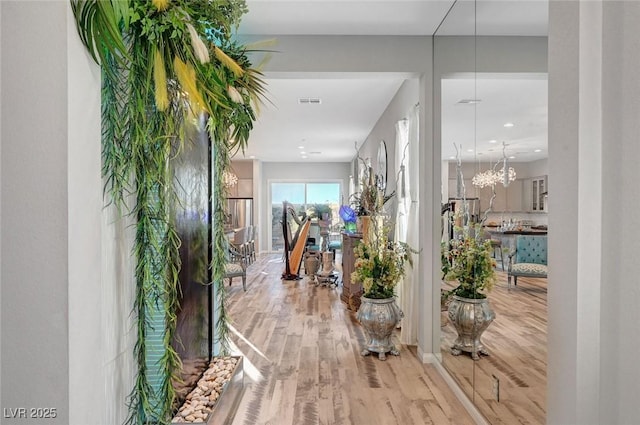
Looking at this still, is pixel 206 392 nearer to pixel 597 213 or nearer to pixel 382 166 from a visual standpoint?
pixel 597 213

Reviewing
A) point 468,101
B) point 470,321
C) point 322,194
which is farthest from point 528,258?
point 322,194

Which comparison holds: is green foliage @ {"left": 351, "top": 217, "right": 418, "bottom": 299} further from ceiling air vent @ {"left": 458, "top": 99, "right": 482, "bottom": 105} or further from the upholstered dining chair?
the upholstered dining chair

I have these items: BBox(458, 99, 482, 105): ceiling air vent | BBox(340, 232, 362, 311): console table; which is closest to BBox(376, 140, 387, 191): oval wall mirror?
BBox(340, 232, 362, 311): console table

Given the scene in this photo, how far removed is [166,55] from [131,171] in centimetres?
45

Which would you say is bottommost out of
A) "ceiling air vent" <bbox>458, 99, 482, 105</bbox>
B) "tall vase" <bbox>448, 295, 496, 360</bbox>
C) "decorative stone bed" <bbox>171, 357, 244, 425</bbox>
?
"decorative stone bed" <bbox>171, 357, 244, 425</bbox>

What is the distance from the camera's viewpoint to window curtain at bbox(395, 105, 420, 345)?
11.6ft

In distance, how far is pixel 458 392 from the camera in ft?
8.45

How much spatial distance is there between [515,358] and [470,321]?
633 mm

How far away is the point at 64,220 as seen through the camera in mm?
1069

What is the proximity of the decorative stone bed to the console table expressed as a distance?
90.4 inches

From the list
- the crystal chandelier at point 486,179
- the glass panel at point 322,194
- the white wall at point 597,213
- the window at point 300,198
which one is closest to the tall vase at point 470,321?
the crystal chandelier at point 486,179

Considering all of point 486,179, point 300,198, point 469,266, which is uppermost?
point 300,198

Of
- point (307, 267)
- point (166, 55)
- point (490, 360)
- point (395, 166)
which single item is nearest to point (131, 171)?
point (166, 55)

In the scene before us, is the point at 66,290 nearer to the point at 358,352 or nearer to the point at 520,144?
the point at 520,144
